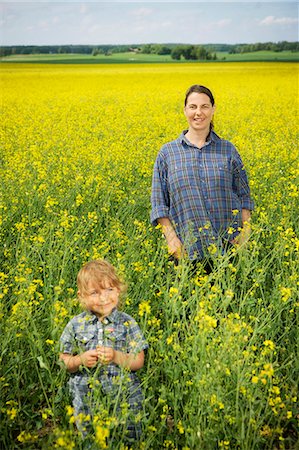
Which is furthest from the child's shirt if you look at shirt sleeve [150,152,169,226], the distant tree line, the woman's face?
the distant tree line

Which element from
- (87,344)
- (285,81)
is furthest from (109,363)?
(285,81)

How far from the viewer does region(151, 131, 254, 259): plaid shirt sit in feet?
14.2

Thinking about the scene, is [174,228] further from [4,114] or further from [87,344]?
[4,114]

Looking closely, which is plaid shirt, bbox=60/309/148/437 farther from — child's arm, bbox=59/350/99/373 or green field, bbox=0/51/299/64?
green field, bbox=0/51/299/64

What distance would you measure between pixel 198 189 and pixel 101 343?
1587 mm

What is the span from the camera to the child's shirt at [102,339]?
3.02 meters

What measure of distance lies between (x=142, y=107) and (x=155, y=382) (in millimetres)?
11855

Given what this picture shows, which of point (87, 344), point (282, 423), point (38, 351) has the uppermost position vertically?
point (87, 344)

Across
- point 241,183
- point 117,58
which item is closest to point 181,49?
point 117,58

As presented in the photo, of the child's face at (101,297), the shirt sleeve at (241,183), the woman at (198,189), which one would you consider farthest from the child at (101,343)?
the shirt sleeve at (241,183)

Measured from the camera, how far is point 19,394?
3.32 m

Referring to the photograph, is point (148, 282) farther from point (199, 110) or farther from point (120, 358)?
point (199, 110)

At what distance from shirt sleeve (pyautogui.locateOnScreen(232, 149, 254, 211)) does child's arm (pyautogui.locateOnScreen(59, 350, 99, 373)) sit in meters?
1.93

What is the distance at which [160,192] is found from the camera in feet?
14.4
